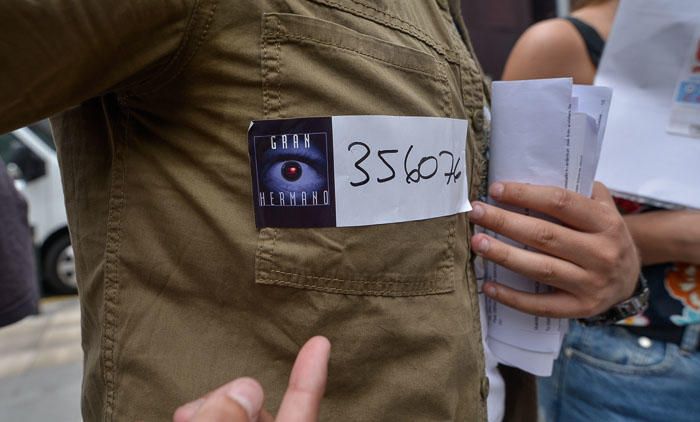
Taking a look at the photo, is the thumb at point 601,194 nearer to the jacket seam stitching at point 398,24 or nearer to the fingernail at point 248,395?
the jacket seam stitching at point 398,24

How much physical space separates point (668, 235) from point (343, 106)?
81cm

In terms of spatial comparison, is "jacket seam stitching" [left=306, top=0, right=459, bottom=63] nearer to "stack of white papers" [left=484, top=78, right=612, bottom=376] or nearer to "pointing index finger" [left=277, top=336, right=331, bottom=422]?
"stack of white papers" [left=484, top=78, right=612, bottom=376]

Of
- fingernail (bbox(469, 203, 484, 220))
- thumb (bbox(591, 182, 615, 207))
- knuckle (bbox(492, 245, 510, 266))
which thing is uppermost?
fingernail (bbox(469, 203, 484, 220))

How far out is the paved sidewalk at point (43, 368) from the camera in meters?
2.80

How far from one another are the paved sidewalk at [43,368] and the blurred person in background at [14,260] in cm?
159

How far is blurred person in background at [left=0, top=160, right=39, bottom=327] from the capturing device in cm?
139

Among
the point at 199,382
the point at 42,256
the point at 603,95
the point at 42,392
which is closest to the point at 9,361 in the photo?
the point at 42,392

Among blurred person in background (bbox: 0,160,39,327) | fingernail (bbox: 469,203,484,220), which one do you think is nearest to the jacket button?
fingernail (bbox: 469,203,484,220)

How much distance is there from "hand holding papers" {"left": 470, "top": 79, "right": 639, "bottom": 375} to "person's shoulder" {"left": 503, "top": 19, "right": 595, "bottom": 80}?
0.33 metres

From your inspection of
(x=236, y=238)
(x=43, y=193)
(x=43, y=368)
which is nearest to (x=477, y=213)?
(x=236, y=238)

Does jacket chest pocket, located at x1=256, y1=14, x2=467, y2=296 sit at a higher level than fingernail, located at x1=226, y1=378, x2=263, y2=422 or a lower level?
higher

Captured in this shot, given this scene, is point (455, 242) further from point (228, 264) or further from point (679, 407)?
point (679, 407)

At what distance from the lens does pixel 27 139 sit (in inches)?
172

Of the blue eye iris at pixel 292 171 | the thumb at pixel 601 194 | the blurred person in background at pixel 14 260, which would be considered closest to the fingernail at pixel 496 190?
the thumb at pixel 601 194
